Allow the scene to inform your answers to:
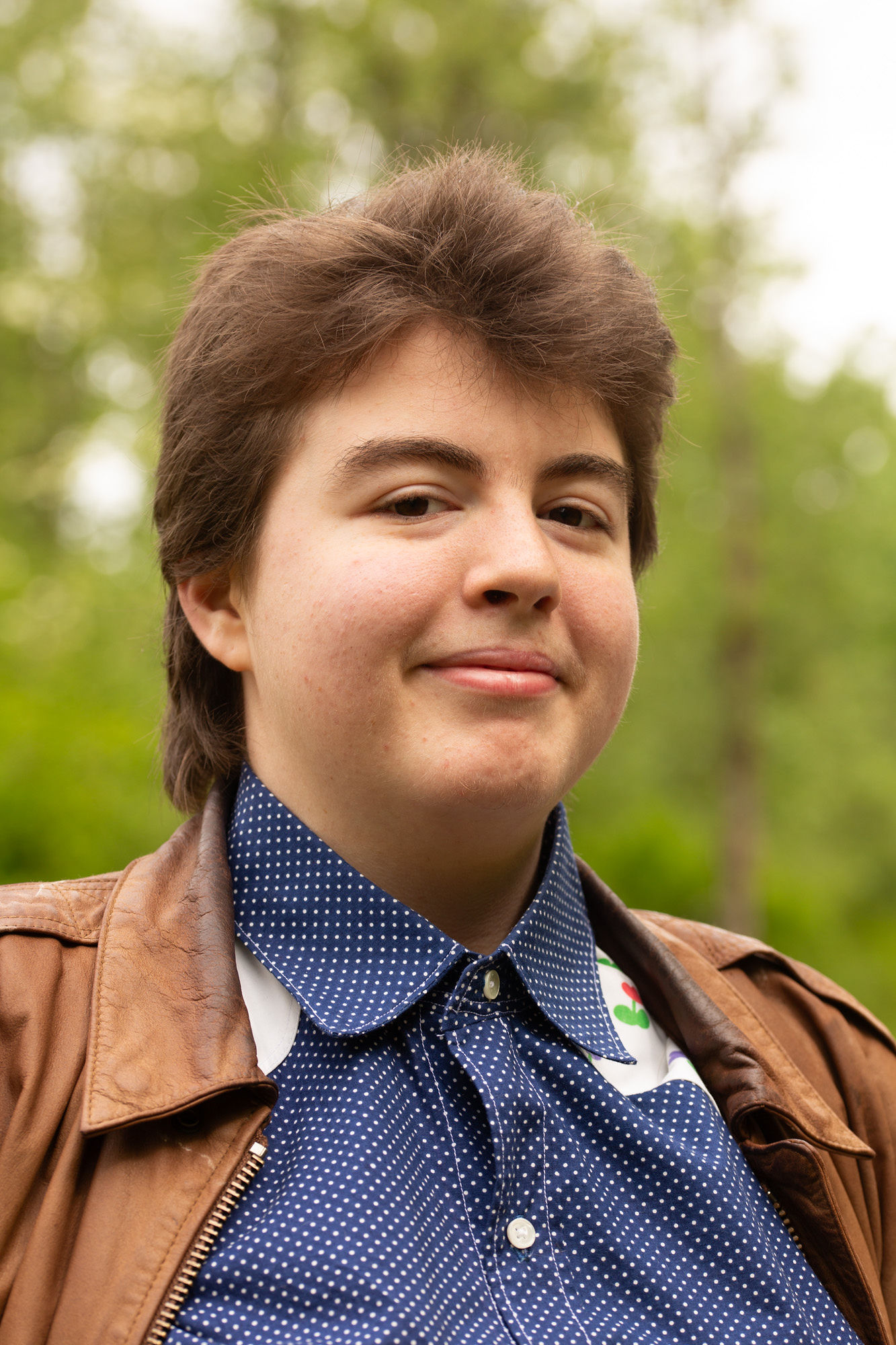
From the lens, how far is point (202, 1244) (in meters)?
1.50

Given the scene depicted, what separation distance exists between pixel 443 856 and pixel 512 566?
45 centimetres

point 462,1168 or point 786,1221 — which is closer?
point 462,1168

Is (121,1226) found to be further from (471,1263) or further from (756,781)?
(756,781)

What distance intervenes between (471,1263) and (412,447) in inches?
42.9

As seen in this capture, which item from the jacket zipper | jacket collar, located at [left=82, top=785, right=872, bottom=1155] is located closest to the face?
jacket collar, located at [left=82, top=785, right=872, bottom=1155]

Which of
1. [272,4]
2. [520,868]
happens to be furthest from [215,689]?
[272,4]

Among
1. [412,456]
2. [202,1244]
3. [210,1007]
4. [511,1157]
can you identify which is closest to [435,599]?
[412,456]

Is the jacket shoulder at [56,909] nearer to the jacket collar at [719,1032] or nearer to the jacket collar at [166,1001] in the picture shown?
the jacket collar at [166,1001]

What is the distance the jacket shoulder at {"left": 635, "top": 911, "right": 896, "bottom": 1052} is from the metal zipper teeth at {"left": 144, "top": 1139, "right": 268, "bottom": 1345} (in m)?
0.96

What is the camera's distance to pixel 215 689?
2.27m

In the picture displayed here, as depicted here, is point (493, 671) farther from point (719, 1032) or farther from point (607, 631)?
point (719, 1032)

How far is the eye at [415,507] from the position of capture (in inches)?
70.5

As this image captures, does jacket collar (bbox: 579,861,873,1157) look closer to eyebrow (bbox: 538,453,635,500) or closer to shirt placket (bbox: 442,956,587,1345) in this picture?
shirt placket (bbox: 442,956,587,1345)

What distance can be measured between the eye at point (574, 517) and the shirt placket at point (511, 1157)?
67cm
